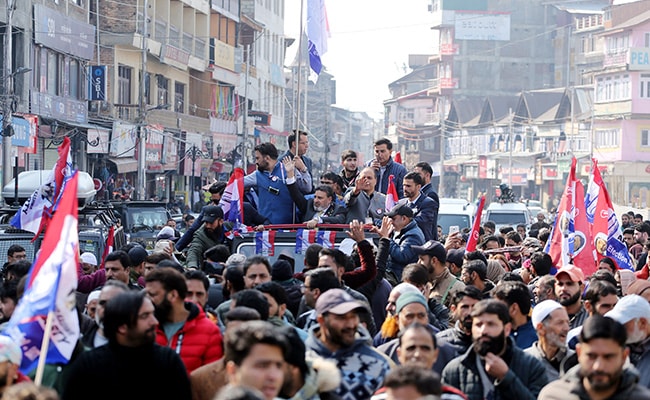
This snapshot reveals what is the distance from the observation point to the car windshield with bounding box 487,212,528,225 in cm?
3169

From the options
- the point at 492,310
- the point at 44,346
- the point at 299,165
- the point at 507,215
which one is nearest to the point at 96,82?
the point at 507,215

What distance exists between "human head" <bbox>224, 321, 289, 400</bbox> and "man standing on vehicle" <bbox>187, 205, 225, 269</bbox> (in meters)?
6.87

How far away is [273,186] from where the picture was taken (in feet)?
46.2

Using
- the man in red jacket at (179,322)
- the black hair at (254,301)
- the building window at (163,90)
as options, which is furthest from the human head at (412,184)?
the building window at (163,90)

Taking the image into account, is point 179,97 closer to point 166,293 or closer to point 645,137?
point 645,137

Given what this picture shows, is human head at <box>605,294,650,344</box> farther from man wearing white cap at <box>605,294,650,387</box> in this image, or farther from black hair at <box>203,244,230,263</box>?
black hair at <box>203,244,230,263</box>

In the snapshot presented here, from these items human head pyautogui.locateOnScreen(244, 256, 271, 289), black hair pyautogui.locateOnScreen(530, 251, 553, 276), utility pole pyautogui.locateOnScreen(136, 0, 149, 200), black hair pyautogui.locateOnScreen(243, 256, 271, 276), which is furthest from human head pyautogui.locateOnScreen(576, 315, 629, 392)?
utility pole pyautogui.locateOnScreen(136, 0, 149, 200)

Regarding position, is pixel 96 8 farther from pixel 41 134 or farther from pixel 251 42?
pixel 251 42

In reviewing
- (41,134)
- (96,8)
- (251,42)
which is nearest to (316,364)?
(41,134)

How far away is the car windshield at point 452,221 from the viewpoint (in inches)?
1103

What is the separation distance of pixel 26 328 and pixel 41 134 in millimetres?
32425

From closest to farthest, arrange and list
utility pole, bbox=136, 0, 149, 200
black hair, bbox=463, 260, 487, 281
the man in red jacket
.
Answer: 1. the man in red jacket
2. black hair, bbox=463, 260, 487, 281
3. utility pole, bbox=136, 0, 149, 200

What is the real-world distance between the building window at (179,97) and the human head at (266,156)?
4392cm

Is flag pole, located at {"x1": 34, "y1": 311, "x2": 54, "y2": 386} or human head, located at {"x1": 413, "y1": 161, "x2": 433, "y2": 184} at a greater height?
human head, located at {"x1": 413, "y1": 161, "x2": 433, "y2": 184}
